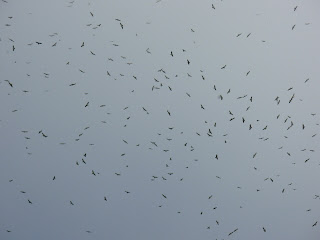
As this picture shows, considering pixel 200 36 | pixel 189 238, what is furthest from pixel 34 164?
pixel 200 36

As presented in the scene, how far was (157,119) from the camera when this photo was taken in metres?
1.95

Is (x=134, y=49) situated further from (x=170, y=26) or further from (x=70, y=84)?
(x=70, y=84)

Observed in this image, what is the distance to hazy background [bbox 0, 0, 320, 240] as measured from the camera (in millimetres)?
1892

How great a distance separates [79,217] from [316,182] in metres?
1.40

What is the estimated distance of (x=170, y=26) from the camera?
189cm

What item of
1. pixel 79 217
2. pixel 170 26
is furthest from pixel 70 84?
pixel 79 217

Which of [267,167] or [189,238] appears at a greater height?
[267,167]

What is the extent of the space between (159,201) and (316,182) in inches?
36.6

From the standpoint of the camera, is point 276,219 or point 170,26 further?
point 276,219

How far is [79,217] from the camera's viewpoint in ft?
6.47

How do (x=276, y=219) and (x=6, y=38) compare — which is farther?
(x=276, y=219)

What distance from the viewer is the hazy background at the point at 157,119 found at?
189cm

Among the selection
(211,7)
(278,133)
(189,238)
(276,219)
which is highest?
(211,7)

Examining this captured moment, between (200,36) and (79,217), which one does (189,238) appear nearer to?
(79,217)
